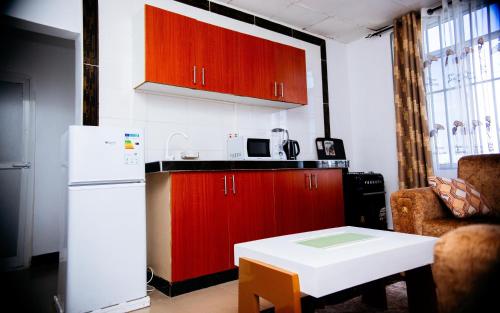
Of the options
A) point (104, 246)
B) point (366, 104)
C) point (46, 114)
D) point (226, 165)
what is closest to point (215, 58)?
point (226, 165)

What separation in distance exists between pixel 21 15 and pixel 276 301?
8.84 feet

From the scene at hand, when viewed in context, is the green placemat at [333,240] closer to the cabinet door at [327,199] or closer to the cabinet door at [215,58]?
the cabinet door at [327,199]

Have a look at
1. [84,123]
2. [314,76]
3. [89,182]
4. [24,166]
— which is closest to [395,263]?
[89,182]

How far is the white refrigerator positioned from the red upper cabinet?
80cm

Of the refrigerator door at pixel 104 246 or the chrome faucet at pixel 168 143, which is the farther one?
the chrome faucet at pixel 168 143

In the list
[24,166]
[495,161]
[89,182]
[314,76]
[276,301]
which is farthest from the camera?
[314,76]

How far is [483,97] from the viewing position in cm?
331

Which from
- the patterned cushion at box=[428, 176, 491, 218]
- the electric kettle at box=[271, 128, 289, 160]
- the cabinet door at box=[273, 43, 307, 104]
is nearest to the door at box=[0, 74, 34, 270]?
the electric kettle at box=[271, 128, 289, 160]

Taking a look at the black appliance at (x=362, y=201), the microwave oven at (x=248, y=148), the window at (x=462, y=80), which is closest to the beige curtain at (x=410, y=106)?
the window at (x=462, y=80)

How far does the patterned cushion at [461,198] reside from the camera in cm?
222

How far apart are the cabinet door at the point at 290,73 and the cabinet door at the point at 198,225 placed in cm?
146

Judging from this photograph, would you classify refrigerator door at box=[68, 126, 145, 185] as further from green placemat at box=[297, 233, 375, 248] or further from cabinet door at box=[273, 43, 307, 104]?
cabinet door at box=[273, 43, 307, 104]

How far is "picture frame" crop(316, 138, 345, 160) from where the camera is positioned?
172 inches

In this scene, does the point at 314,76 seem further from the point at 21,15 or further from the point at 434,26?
the point at 21,15
